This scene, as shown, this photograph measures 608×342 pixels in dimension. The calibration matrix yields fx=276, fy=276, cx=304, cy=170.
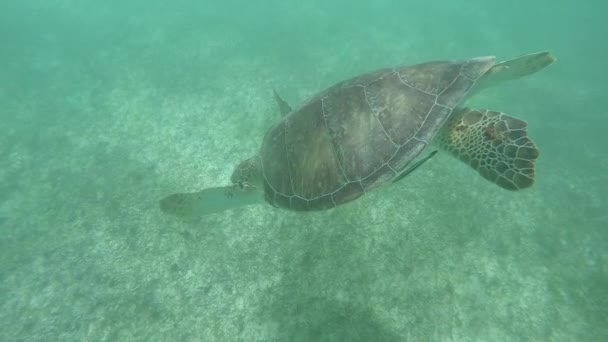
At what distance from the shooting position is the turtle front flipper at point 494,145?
8.00 ft

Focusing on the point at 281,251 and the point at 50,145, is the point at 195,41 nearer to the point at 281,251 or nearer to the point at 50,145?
the point at 50,145

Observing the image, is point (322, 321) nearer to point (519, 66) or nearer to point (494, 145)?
point (494, 145)

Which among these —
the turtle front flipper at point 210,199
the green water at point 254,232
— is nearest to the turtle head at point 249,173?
the turtle front flipper at point 210,199

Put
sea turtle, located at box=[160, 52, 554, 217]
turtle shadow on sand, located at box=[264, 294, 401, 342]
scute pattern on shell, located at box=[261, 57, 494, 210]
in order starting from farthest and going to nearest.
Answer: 1. turtle shadow on sand, located at box=[264, 294, 401, 342]
2. scute pattern on shell, located at box=[261, 57, 494, 210]
3. sea turtle, located at box=[160, 52, 554, 217]

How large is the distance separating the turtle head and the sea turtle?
51 cm

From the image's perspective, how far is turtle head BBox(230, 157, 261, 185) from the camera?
3.89 metres

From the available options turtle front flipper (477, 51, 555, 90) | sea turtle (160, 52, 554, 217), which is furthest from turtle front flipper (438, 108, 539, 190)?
turtle front flipper (477, 51, 555, 90)

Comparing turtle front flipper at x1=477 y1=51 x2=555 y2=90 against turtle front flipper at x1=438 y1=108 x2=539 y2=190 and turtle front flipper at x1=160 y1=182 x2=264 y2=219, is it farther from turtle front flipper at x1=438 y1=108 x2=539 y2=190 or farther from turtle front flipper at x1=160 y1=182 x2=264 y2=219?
turtle front flipper at x1=160 y1=182 x2=264 y2=219

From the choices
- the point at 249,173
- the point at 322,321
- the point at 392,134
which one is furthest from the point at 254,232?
the point at 392,134

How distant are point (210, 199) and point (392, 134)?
8.75 feet

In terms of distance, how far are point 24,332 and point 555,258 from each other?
7.84 metres

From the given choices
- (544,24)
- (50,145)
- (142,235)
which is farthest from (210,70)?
(544,24)

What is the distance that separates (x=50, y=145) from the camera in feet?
23.0

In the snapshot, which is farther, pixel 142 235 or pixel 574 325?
pixel 142 235
